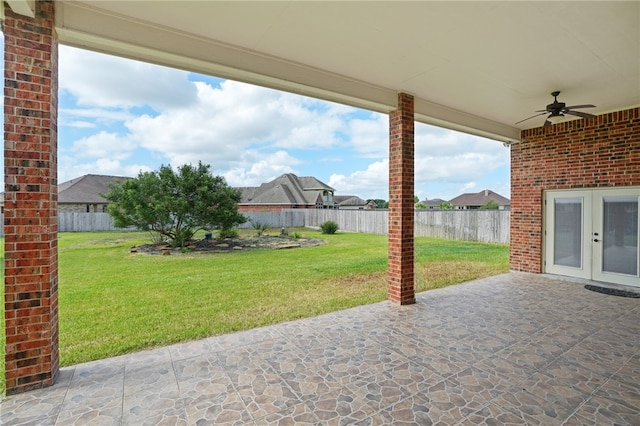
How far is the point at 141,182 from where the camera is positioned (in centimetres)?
1138

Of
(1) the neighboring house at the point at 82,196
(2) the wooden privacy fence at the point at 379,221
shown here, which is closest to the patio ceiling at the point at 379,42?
(2) the wooden privacy fence at the point at 379,221

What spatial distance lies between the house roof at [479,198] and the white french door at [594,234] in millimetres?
38696

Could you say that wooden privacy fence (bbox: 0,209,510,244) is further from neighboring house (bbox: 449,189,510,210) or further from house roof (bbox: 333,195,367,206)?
neighboring house (bbox: 449,189,510,210)

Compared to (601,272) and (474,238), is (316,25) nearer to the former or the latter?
(601,272)

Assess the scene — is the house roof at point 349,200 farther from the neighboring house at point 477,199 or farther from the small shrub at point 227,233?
the small shrub at point 227,233

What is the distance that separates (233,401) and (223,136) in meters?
22.5

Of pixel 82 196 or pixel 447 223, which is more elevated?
pixel 82 196

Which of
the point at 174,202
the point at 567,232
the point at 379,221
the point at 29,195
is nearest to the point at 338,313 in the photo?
the point at 29,195

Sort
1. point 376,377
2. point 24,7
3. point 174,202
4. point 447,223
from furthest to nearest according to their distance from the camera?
point 447,223 < point 174,202 < point 376,377 < point 24,7

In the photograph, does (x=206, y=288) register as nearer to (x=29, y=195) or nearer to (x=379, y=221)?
(x=29, y=195)

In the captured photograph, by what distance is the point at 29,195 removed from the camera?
2.40 meters

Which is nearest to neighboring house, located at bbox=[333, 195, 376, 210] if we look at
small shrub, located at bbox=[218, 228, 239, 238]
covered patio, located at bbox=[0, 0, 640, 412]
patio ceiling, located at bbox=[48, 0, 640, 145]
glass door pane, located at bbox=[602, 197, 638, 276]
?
small shrub, located at bbox=[218, 228, 239, 238]

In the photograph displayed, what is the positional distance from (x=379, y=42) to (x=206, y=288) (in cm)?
518

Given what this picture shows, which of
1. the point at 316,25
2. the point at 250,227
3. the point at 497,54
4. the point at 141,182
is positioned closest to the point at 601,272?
the point at 497,54
